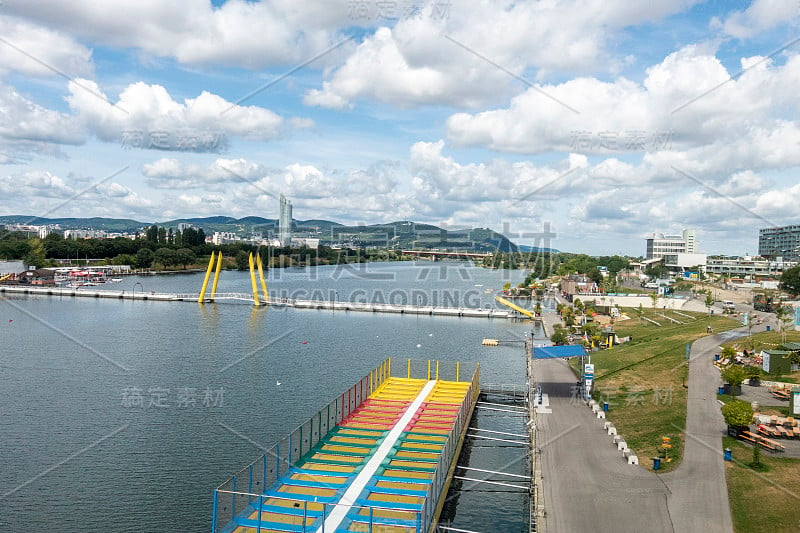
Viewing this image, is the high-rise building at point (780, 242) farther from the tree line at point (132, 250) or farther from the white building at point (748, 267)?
the tree line at point (132, 250)

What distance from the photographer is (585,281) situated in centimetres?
9138

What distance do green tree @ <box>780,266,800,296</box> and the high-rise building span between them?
82151 millimetres

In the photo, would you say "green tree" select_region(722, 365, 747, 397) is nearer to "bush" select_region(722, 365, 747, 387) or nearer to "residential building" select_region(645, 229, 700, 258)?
"bush" select_region(722, 365, 747, 387)

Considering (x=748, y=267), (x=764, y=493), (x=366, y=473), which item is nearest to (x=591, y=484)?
(x=764, y=493)

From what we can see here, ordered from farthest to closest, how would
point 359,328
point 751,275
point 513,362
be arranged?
point 751,275
point 359,328
point 513,362

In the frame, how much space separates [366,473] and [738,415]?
1187cm

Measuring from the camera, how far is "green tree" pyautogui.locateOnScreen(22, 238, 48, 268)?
4424 inches

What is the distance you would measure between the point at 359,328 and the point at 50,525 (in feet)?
139

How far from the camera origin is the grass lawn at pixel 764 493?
1484cm

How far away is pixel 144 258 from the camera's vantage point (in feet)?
424

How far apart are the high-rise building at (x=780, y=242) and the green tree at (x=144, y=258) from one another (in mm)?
139830

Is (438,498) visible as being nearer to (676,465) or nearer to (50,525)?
(676,465)

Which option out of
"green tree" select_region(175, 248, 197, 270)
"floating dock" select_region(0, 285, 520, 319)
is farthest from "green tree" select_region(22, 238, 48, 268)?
"floating dock" select_region(0, 285, 520, 319)

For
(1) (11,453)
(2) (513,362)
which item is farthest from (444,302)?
(1) (11,453)
